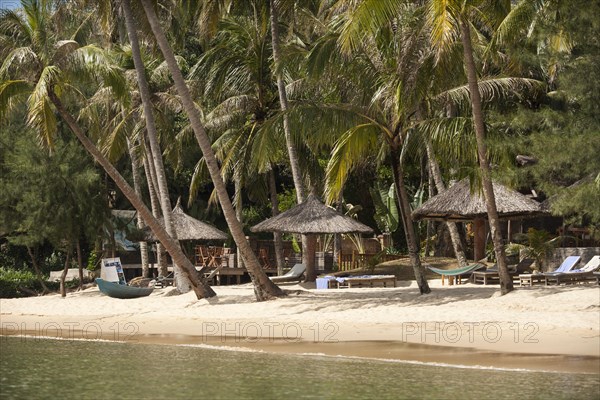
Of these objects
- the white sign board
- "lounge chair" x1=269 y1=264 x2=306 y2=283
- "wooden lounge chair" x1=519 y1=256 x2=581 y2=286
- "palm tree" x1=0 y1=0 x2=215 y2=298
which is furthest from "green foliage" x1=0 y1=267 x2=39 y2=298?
"wooden lounge chair" x1=519 y1=256 x2=581 y2=286

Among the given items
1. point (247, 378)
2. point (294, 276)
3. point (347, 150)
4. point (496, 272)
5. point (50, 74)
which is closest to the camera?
point (247, 378)

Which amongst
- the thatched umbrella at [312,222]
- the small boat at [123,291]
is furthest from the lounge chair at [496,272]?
the small boat at [123,291]

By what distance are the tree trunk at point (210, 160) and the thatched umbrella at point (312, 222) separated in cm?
205

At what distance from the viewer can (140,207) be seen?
21.5 meters

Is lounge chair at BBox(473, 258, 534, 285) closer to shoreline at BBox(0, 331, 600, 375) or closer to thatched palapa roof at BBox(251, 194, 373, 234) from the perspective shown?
thatched palapa roof at BBox(251, 194, 373, 234)

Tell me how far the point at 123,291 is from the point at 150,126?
4.25 meters

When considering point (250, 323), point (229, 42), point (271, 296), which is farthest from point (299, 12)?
point (250, 323)

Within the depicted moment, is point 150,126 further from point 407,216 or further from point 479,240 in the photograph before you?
point 479,240

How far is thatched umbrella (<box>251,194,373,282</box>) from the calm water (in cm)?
662

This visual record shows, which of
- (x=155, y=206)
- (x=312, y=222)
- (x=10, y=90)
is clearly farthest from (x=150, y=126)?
(x=155, y=206)

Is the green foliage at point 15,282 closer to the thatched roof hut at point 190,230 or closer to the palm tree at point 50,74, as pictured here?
the thatched roof hut at point 190,230

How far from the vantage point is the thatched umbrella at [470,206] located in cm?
2211

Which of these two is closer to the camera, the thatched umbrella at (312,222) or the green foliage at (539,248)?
the green foliage at (539,248)

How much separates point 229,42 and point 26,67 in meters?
7.60
